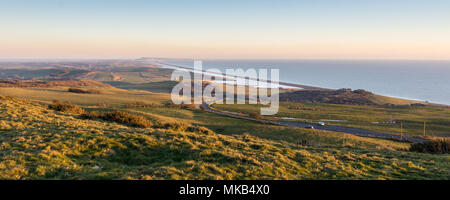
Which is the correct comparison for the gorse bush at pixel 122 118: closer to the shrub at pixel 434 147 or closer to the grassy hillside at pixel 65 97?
the shrub at pixel 434 147

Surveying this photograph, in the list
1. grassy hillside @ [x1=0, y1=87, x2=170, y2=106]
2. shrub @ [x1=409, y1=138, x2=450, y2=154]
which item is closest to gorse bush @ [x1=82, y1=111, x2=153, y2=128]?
shrub @ [x1=409, y1=138, x2=450, y2=154]

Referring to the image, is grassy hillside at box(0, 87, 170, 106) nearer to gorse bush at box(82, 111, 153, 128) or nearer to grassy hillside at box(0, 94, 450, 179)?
gorse bush at box(82, 111, 153, 128)

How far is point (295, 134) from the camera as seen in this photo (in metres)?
31.7

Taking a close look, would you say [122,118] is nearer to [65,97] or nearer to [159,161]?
[159,161]

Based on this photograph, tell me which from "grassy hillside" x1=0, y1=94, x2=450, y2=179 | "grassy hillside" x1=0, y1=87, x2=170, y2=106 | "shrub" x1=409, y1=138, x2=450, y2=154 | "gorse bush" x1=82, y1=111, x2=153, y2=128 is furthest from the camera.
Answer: "grassy hillside" x1=0, y1=87, x2=170, y2=106

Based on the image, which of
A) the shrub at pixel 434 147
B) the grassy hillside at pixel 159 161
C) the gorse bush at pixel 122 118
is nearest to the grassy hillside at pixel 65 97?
the gorse bush at pixel 122 118

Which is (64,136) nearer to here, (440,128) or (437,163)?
(437,163)

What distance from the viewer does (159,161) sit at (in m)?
12.0

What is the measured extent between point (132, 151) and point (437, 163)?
16722mm

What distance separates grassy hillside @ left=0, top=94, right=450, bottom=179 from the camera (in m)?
9.50

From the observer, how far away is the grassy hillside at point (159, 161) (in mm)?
9500

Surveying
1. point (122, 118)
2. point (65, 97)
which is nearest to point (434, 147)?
point (122, 118)

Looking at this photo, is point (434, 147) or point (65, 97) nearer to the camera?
point (434, 147)
